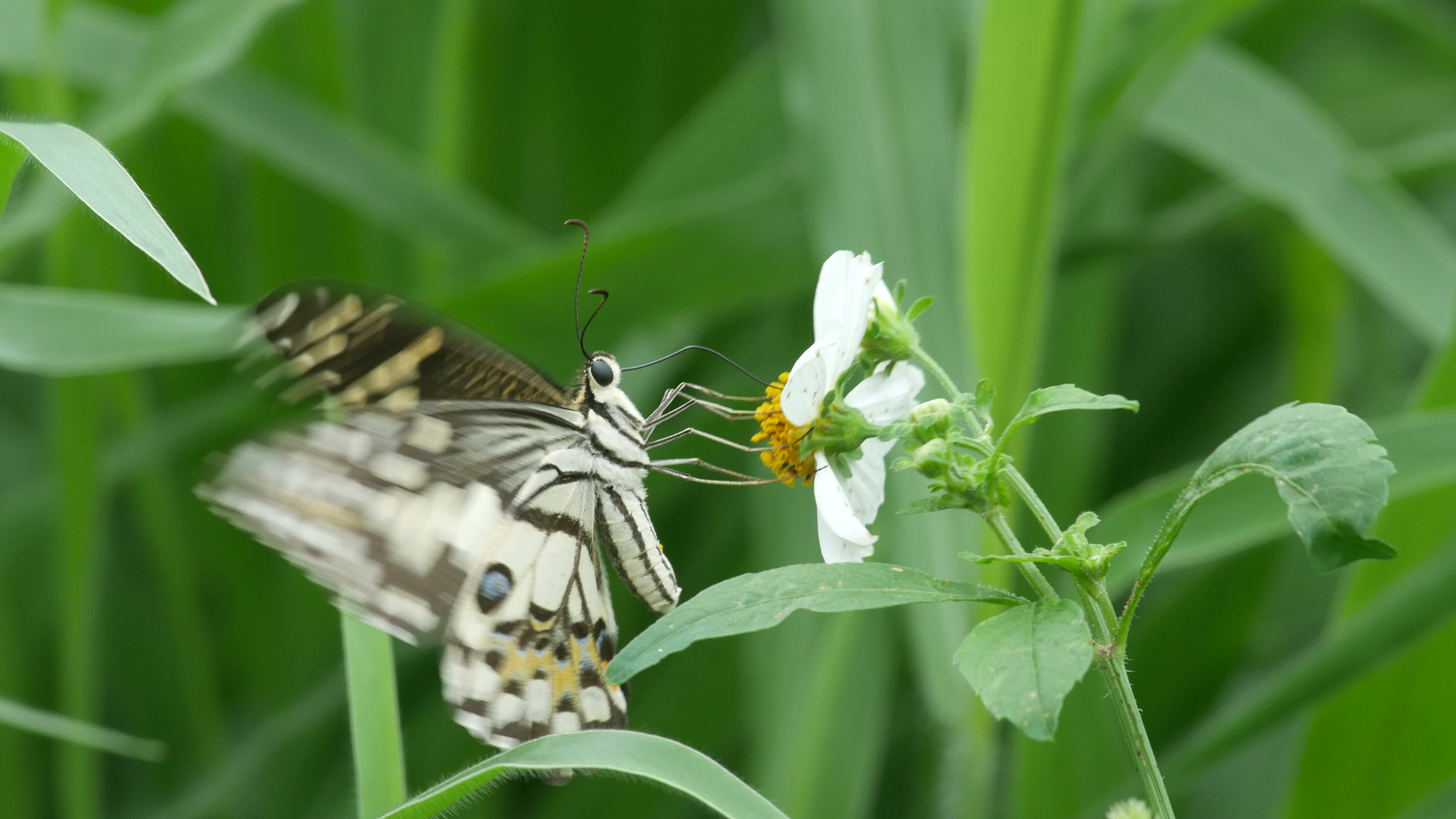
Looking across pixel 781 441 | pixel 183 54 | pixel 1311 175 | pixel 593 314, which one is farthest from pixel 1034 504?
pixel 1311 175

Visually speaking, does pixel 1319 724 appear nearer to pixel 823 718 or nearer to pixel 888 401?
pixel 823 718

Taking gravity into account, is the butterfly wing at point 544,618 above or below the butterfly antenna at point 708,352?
below

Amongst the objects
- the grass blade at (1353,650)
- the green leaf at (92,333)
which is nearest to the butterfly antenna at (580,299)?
the green leaf at (92,333)

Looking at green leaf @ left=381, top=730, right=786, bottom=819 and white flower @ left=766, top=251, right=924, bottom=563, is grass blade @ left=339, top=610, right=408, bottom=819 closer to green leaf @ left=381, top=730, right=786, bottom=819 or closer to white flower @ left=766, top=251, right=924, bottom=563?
green leaf @ left=381, top=730, right=786, bottom=819

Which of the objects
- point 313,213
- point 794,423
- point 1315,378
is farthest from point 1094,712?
point 313,213

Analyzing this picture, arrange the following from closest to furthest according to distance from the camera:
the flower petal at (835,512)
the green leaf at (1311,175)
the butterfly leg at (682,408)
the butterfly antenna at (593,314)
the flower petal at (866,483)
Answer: the flower petal at (835,512), the flower petal at (866,483), the butterfly leg at (682,408), the butterfly antenna at (593,314), the green leaf at (1311,175)

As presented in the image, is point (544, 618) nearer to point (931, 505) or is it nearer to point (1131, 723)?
point (931, 505)

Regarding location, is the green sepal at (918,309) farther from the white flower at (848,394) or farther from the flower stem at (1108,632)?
the flower stem at (1108,632)
